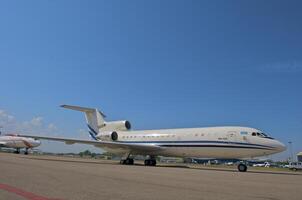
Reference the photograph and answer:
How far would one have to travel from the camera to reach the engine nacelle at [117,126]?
39.0 meters

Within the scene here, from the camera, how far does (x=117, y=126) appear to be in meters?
39.5

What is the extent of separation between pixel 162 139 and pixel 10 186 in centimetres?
2265

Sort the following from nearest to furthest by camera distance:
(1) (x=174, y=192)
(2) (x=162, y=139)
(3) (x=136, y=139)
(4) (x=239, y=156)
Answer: (1) (x=174, y=192) → (4) (x=239, y=156) → (2) (x=162, y=139) → (3) (x=136, y=139)

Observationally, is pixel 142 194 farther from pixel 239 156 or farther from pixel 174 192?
pixel 239 156

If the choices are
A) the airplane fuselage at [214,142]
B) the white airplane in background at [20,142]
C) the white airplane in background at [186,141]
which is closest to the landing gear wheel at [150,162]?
the white airplane in background at [186,141]

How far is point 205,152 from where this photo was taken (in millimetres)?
26797

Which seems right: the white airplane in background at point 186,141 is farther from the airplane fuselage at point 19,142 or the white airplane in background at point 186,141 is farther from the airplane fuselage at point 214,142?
the airplane fuselage at point 19,142

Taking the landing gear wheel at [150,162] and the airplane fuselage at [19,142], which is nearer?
the landing gear wheel at [150,162]

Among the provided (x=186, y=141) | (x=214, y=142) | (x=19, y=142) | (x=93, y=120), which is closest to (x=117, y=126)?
(x=93, y=120)

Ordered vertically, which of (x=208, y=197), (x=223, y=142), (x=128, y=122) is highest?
(x=128, y=122)

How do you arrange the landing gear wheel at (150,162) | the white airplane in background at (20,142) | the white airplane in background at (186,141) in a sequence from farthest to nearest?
the white airplane in background at (20,142) < the landing gear wheel at (150,162) < the white airplane in background at (186,141)

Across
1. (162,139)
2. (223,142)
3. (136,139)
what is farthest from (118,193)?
(136,139)

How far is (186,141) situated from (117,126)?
44.3 feet

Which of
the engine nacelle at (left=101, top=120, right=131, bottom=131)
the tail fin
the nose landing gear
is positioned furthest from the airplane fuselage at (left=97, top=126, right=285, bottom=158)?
the tail fin
